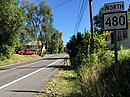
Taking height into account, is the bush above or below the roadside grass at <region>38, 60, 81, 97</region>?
above

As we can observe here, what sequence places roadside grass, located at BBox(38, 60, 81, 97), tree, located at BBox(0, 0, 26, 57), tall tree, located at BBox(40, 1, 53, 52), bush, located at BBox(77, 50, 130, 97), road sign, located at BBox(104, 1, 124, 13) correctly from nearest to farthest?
bush, located at BBox(77, 50, 130, 97) → road sign, located at BBox(104, 1, 124, 13) → roadside grass, located at BBox(38, 60, 81, 97) → tree, located at BBox(0, 0, 26, 57) → tall tree, located at BBox(40, 1, 53, 52)

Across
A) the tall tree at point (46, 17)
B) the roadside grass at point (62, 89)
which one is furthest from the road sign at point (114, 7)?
the tall tree at point (46, 17)

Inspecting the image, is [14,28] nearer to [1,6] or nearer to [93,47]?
[1,6]

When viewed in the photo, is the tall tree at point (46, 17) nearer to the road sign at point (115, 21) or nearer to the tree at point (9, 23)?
the tree at point (9, 23)

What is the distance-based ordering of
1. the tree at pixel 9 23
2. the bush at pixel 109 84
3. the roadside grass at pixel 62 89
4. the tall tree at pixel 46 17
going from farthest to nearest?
1. the tall tree at pixel 46 17
2. the tree at pixel 9 23
3. the roadside grass at pixel 62 89
4. the bush at pixel 109 84

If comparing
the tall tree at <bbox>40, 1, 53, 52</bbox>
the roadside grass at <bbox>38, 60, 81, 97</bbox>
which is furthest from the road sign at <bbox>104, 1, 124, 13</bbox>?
the tall tree at <bbox>40, 1, 53, 52</bbox>

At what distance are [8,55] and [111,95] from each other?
1578 inches

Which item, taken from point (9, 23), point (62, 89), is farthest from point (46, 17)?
point (62, 89)

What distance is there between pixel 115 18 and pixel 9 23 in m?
32.9

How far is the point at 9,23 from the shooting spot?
4069cm

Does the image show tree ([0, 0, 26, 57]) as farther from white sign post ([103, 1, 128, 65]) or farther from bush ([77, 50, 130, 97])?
white sign post ([103, 1, 128, 65])

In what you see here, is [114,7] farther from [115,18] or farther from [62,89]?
[62,89]

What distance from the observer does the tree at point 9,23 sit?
37.9m

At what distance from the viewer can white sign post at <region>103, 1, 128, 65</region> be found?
9.11m
